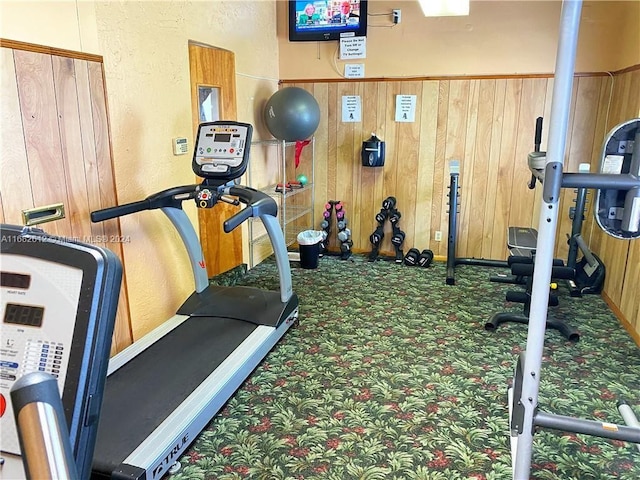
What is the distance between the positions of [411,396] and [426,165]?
3037 mm

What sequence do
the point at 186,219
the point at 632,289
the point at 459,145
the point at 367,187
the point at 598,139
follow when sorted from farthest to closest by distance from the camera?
the point at 367,187, the point at 459,145, the point at 598,139, the point at 632,289, the point at 186,219

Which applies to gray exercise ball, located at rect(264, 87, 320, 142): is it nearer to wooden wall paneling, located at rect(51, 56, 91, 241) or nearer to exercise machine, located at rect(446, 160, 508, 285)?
exercise machine, located at rect(446, 160, 508, 285)

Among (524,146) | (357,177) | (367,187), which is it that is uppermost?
(524,146)

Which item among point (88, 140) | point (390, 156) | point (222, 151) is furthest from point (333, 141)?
point (88, 140)

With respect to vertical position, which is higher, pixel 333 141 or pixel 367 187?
pixel 333 141

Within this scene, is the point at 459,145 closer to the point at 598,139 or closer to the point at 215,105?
the point at 598,139

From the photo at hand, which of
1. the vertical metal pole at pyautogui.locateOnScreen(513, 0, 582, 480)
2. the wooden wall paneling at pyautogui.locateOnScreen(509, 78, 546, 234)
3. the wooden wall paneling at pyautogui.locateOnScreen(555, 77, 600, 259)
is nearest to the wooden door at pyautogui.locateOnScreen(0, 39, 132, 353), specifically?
the vertical metal pole at pyautogui.locateOnScreen(513, 0, 582, 480)

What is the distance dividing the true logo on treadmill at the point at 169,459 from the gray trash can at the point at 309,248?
2.86 m

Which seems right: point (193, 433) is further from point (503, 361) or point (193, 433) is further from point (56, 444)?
point (503, 361)

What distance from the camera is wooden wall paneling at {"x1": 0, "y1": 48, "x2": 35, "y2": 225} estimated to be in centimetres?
226

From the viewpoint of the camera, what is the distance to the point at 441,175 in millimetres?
5246

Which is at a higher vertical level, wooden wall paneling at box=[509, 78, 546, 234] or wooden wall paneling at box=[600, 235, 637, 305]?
wooden wall paneling at box=[509, 78, 546, 234]

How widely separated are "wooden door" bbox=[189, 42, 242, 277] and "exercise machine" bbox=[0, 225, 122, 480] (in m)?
2.91

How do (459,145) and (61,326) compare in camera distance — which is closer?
(61,326)
